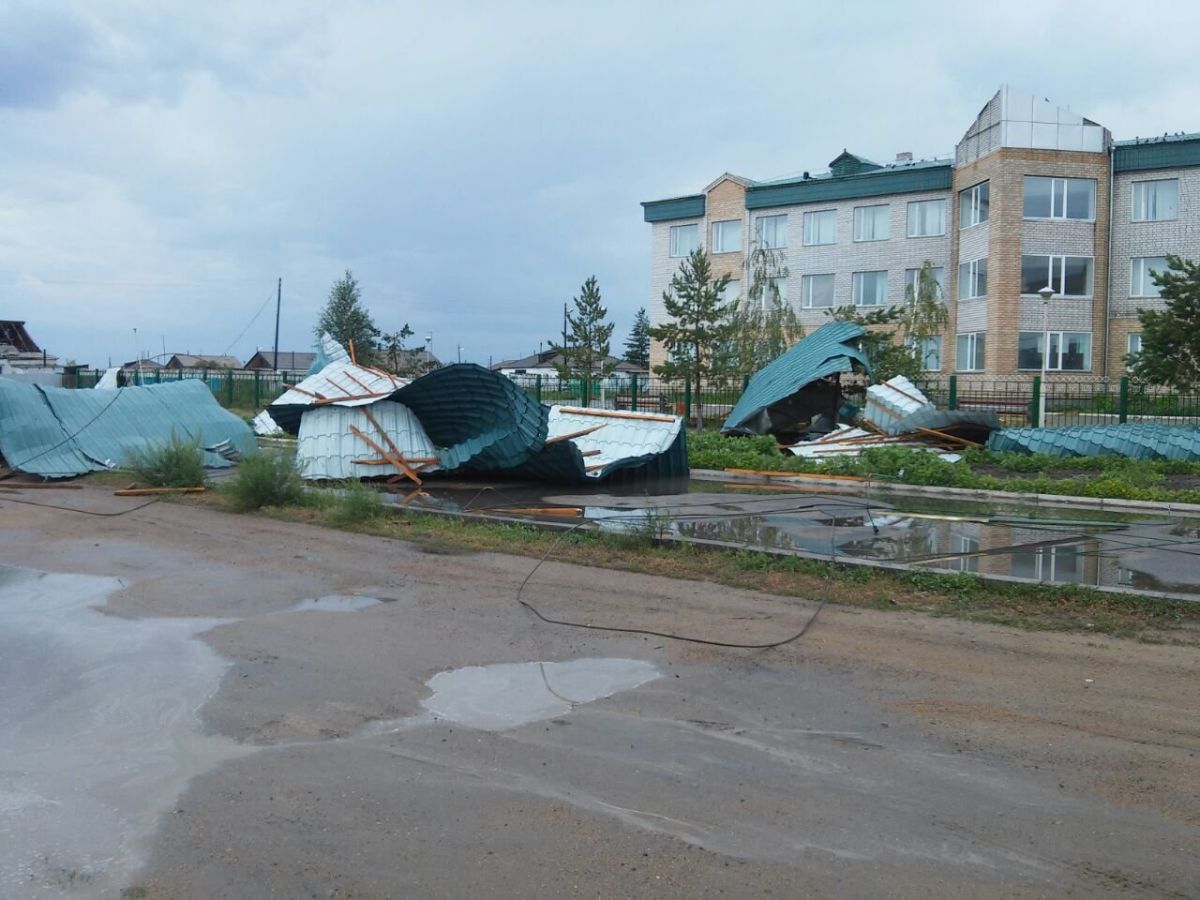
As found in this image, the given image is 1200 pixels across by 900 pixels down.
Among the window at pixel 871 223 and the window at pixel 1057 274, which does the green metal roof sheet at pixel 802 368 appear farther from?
the window at pixel 871 223

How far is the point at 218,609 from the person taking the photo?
7852mm

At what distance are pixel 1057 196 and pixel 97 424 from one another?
3269 centimetres

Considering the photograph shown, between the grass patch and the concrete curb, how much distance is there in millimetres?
7133

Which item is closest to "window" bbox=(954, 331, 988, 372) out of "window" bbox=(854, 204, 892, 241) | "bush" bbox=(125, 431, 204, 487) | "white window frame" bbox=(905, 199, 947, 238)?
"white window frame" bbox=(905, 199, 947, 238)

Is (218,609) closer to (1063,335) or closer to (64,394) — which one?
(64,394)

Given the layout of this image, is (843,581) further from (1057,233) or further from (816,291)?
(816,291)

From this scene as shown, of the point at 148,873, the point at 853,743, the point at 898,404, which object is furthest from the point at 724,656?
the point at 898,404

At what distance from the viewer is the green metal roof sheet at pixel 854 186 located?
134ft

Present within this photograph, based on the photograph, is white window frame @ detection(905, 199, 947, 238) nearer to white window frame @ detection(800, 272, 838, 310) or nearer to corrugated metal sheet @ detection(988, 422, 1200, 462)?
white window frame @ detection(800, 272, 838, 310)

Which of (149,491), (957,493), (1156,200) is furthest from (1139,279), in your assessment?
(149,491)

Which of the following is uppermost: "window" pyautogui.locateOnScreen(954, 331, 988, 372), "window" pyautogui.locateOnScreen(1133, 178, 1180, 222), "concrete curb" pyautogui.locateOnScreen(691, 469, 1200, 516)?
"window" pyautogui.locateOnScreen(1133, 178, 1180, 222)

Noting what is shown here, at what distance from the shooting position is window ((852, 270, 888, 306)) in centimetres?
4291

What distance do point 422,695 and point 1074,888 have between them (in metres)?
A: 3.46

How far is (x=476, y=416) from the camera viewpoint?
16.3 metres
